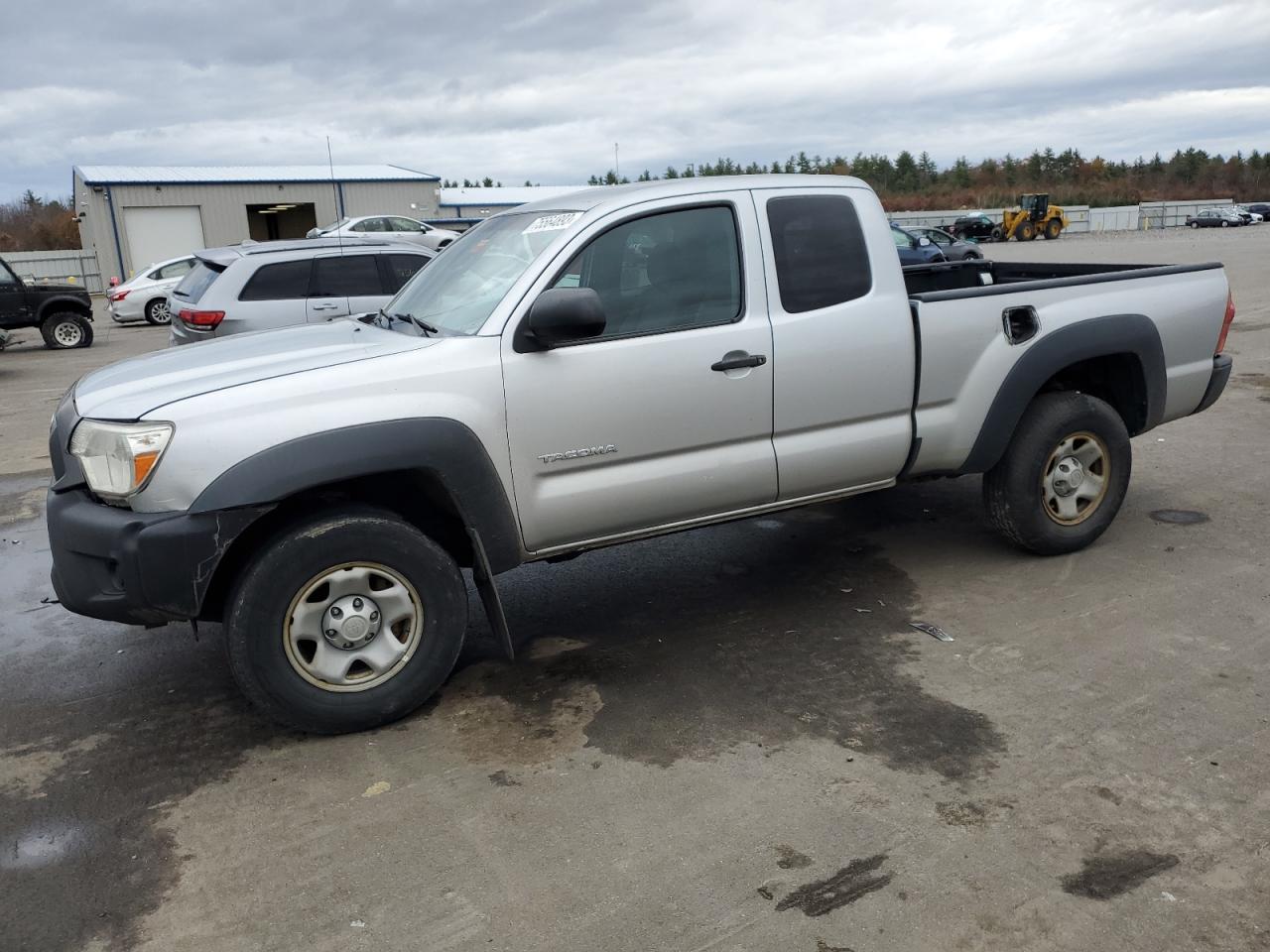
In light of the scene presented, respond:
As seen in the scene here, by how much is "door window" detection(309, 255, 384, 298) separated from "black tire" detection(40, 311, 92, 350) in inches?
440

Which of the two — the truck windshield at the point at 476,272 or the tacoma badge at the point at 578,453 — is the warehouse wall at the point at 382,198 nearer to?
the truck windshield at the point at 476,272

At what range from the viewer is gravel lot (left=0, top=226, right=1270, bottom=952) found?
294cm

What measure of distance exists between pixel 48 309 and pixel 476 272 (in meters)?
17.4

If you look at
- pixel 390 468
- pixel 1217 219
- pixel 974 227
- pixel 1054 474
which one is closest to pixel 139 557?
pixel 390 468

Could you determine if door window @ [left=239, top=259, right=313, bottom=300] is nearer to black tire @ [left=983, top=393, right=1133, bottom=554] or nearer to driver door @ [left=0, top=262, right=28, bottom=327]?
black tire @ [left=983, top=393, right=1133, bottom=554]

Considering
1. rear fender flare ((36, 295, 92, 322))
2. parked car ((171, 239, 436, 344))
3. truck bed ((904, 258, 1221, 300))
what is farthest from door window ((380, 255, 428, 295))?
rear fender flare ((36, 295, 92, 322))

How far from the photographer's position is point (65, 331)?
19516mm

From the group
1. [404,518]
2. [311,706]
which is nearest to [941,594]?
[404,518]

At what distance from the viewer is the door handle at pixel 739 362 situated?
14.4 feet

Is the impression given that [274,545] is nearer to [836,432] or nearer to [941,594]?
[836,432]

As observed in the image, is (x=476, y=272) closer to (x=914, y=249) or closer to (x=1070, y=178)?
(x=914, y=249)

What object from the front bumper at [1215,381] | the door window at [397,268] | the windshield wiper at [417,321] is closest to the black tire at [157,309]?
the door window at [397,268]

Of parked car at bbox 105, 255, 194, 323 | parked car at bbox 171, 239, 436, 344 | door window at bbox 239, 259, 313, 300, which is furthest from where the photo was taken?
parked car at bbox 105, 255, 194, 323

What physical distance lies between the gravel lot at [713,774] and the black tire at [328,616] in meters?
0.16
